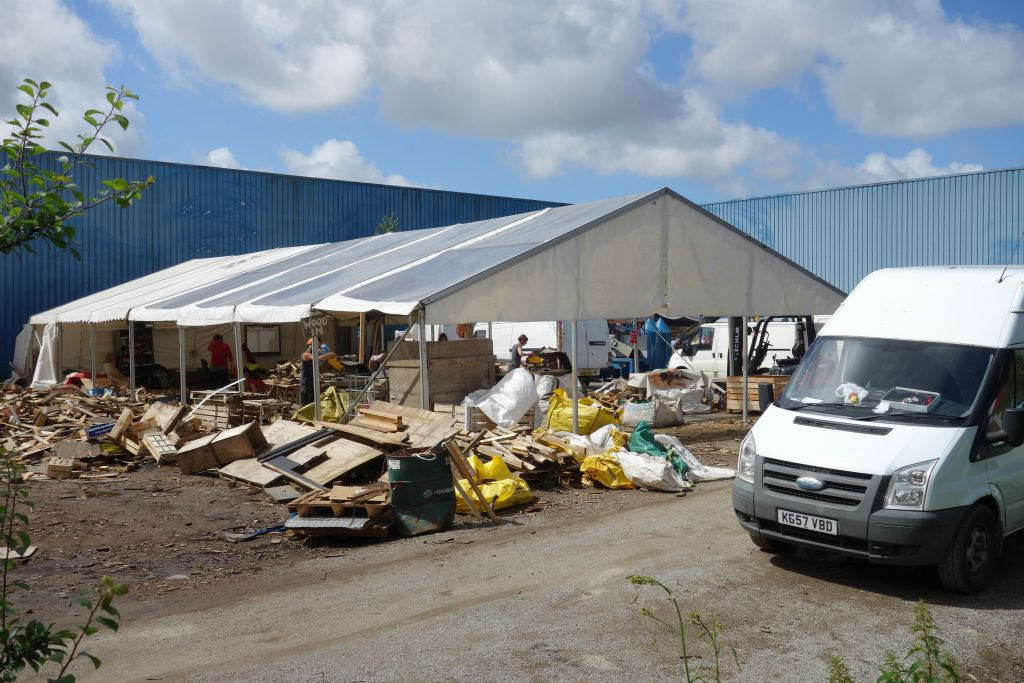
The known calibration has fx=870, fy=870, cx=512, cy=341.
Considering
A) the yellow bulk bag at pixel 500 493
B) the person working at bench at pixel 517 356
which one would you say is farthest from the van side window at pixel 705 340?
the yellow bulk bag at pixel 500 493

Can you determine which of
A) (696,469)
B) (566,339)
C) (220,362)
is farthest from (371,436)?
(566,339)

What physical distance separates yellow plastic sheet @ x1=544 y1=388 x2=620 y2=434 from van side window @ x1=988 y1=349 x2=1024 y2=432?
741 centimetres

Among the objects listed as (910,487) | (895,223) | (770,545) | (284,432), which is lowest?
(770,545)

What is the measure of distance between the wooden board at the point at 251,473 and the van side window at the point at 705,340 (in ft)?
50.3

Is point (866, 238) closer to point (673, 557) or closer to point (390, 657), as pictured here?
point (673, 557)

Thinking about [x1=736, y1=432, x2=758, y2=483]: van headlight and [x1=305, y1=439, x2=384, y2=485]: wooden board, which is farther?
[x1=305, y1=439, x2=384, y2=485]: wooden board

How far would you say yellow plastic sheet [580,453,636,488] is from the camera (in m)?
11.0

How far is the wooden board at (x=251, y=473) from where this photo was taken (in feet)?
36.1

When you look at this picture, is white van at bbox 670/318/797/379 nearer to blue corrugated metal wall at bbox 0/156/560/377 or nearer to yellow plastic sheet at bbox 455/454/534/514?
yellow plastic sheet at bbox 455/454/534/514

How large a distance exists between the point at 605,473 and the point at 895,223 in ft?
77.7

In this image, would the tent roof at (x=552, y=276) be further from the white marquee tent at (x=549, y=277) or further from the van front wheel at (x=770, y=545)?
the van front wheel at (x=770, y=545)

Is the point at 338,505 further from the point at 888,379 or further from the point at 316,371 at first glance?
the point at 316,371

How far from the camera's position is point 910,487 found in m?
6.22

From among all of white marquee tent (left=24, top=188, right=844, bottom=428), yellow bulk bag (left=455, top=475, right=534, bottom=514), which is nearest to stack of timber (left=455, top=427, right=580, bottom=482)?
yellow bulk bag (left=455, top=475, right=534, bottom=514)
